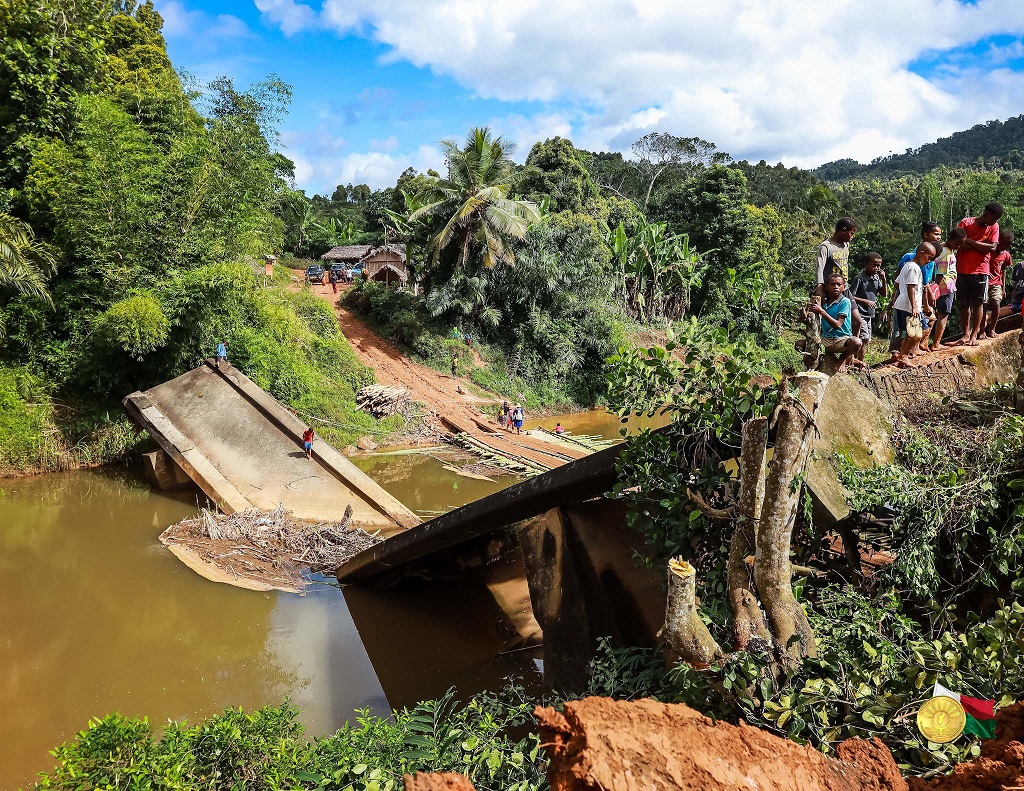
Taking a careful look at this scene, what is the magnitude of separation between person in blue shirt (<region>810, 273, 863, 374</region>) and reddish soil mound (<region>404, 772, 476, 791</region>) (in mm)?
4023

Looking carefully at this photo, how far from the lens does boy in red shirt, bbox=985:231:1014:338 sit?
20.5ft

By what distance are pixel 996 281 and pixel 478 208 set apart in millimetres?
14067

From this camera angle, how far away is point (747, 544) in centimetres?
271

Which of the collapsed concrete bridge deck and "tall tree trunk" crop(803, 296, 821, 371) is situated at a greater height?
"tall tree trunk" crop(803, 296, 821, 371)

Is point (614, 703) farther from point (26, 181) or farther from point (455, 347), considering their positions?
point (455, 347)

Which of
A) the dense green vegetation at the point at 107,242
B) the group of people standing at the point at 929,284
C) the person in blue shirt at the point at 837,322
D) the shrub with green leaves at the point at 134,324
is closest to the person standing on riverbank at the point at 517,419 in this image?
the dense green vegetation at the point at 107,242

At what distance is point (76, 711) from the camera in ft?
16.9

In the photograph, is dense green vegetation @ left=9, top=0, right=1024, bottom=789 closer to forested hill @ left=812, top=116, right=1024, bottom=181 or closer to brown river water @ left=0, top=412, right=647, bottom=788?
brown river water @ left=0, top=412, right=647, bottom=788

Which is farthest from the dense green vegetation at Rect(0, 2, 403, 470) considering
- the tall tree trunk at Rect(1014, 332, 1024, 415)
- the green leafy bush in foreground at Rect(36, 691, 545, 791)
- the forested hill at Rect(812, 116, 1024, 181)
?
the forested hill at Rect(812, 116, 1024, 181)

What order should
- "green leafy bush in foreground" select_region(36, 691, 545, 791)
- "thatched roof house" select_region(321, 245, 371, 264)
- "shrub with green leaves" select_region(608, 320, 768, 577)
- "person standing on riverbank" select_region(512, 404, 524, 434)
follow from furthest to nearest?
→ "thatched roof house" select_region(321, 245, 371, 264) → "person standing on riverbank" select_region(512, 404, 524, 434) → "shrub with green leaves" select_region(608, 320, 768, 577) → "green leafy bush in foreground" select_region(36, 691, 545, 791)

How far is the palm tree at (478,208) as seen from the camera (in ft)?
59.7

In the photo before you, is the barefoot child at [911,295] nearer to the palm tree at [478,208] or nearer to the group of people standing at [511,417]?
the group of people standing at [511,417]

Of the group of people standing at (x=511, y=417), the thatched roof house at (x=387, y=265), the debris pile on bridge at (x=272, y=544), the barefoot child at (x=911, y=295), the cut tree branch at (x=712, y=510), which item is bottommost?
the debris pile on bridge at (x=272, y=544)

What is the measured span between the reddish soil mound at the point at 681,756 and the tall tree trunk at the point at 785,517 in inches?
23.8
